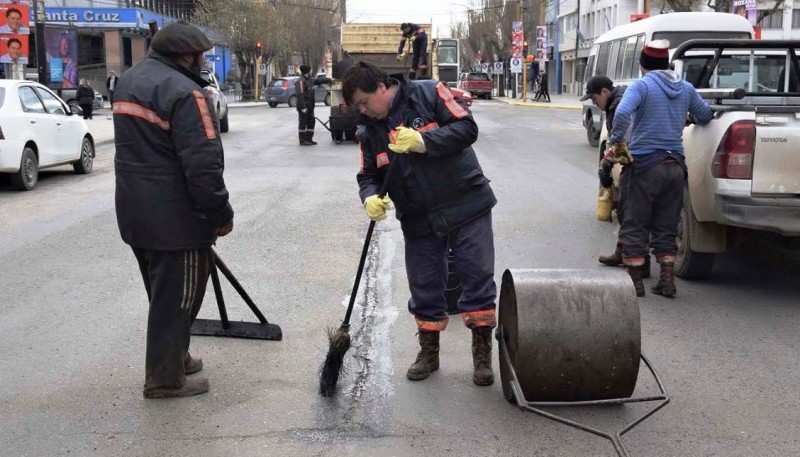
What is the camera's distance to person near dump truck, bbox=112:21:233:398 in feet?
14.0

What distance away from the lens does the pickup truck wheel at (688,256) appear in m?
6.96

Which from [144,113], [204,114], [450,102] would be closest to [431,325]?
[450,102]

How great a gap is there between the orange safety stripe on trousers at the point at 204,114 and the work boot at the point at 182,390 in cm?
131

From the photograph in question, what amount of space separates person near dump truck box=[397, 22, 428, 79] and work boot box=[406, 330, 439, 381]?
53.4ft

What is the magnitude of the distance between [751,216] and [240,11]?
164 feet

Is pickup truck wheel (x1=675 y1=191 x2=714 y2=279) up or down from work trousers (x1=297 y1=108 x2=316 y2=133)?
down

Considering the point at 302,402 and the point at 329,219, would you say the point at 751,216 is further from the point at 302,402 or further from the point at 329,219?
the point at 329,219

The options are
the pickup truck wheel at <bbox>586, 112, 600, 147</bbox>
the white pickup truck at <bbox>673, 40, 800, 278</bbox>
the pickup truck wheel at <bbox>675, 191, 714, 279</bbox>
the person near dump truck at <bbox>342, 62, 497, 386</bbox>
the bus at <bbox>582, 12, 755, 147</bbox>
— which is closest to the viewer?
the person near dump truck at <bbox>342, 62, 497, 386</bbox>

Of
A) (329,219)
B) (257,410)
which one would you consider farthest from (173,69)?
(329,219)

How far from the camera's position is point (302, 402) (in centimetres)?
458

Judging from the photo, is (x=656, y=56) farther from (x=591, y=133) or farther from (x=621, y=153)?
(x=591, y=133)

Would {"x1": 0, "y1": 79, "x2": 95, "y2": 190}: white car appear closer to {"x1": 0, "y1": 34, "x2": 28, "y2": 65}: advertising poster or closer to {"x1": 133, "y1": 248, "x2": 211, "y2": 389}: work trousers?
{"x1": 0, "y1": 34, "x2": 28, "y2": 65}: advertising poster

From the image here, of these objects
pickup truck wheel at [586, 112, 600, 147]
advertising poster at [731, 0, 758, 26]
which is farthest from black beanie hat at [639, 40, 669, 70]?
advertising poster at [731, 0, 758, 26]

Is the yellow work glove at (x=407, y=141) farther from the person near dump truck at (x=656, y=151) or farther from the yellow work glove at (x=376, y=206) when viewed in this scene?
the person near dump truck at (x=656, y=151)
